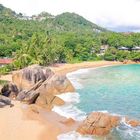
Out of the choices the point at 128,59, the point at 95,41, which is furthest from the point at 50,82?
the point at 95,41

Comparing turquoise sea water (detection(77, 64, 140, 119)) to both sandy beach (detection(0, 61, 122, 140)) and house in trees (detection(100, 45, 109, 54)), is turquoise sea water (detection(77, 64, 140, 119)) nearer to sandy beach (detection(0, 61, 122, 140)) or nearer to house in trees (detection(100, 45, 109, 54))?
sandy beach (detection(0, 61, 122, 140))

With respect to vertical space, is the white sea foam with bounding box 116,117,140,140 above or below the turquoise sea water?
above

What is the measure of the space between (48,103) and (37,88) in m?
4.78

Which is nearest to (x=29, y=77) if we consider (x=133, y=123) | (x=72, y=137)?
(x=133, y=123)

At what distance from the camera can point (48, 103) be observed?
40438 mm

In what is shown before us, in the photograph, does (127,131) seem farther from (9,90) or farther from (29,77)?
(29,77)

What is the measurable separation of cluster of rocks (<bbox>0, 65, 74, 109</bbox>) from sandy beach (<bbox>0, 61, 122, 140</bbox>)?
6.37 feet

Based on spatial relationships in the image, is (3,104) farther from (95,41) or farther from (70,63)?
(95,41)

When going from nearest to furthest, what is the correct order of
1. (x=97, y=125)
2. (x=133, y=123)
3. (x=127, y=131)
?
1. (x=97, y=125)
2. (x=127, y=131)
3. (x=133, y=123)

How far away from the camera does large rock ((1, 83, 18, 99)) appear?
144ft

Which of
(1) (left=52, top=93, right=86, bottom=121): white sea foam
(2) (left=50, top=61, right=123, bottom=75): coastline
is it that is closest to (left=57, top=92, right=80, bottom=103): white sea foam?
(1) (left=52, top=93, right=86, bottom=121): white sea foam

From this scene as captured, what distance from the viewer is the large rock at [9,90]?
144ft

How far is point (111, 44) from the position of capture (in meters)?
124

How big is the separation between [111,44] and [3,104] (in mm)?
89724
